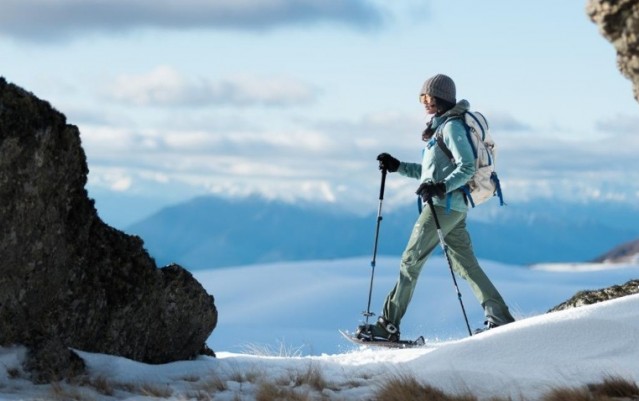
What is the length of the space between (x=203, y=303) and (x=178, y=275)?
Result: 19.3 inches

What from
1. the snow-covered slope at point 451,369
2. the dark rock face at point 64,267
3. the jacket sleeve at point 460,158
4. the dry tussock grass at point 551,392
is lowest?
the dry tussock grass at point 551,392

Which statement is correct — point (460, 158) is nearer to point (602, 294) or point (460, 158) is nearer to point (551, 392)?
point (602, 294)

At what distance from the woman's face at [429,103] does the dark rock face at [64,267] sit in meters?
3.83

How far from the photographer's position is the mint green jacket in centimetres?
1129

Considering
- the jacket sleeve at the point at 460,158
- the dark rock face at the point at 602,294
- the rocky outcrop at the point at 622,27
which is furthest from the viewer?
the dark rock face at the point at 602,294

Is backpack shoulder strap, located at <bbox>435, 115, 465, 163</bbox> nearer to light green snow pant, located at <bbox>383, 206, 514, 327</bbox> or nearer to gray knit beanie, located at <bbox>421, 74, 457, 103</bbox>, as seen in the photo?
gray knit beanie, located at <bbox>421, 74, 457, 103</bbox>

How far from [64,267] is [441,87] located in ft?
17.0

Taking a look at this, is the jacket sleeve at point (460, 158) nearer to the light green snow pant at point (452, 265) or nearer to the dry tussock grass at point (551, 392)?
the light green snow pant at point (452, 265)

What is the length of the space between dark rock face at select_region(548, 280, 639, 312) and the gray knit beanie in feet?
11.6

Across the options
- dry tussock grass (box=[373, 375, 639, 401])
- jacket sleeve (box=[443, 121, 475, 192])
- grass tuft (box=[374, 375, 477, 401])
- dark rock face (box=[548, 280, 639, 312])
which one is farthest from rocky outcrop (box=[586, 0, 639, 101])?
dark rock face (box=[548, 280, 639, 312])

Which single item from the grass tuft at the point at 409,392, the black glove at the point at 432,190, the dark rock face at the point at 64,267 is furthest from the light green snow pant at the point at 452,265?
the grass tuft at the point at 409,392

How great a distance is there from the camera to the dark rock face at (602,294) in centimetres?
1291

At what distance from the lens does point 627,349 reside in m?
8.98

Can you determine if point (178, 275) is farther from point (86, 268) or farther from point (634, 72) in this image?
point (634, 72)
